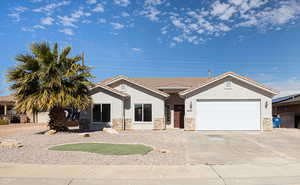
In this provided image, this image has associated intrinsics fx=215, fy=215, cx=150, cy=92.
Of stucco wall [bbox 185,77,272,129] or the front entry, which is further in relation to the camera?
the front entry

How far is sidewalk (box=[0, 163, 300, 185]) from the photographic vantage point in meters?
5.23

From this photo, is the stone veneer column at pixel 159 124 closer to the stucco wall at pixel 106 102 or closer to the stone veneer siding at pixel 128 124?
the stone veneer siding at pixel 128 124

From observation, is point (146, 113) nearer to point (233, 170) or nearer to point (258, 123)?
point (258, 123)

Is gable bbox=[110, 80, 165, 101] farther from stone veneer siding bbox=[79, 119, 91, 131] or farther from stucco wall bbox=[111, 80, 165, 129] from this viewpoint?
stone veneer siding bbox=[79, 119, 91, 131]

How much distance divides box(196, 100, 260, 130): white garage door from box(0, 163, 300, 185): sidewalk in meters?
10.3

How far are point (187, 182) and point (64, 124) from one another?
517 inches

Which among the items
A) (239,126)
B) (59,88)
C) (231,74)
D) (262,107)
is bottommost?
(239,126)

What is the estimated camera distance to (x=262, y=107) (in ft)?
54.5

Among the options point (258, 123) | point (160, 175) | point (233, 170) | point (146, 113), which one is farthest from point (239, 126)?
point (160, 175)

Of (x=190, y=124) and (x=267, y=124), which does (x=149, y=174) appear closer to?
(x=190, y=124)

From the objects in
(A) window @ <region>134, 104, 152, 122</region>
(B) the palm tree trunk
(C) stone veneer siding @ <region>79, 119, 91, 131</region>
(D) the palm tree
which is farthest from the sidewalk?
(A) window @ <region>134, 104, 152, 122</region>

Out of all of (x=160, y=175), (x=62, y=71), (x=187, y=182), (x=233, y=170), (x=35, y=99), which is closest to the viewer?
(x=187, y=182)

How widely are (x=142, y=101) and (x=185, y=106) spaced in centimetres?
376

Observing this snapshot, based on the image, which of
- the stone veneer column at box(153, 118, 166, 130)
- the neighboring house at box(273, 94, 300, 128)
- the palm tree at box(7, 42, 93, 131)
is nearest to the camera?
the palm tree at box(7, 42, 93, 131)
